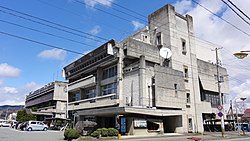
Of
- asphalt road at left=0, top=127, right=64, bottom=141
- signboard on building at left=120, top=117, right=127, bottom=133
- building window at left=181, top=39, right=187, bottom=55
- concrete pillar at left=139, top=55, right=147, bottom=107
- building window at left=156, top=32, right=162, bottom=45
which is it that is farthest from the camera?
building window at left=181, top=39, right=187, bottom=55

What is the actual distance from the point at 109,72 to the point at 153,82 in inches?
362

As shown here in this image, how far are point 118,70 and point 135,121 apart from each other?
1031 centimetres

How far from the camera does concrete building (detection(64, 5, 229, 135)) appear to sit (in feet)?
102

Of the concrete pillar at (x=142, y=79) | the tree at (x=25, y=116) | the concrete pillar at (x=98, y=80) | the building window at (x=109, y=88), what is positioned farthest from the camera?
the tree at (x=25, y=116)

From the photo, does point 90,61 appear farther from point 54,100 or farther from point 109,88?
point 54,100

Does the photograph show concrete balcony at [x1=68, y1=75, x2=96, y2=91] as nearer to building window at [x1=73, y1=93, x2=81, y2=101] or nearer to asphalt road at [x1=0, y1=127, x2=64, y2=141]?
building window at [x1=73, y1=93, x2=81, y2=101]

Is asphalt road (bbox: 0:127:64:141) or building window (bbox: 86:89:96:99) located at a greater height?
building window (bbox: 86:89:96:99)

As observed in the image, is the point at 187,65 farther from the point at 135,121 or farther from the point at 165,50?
the point at 135,121

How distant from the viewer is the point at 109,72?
39469mm

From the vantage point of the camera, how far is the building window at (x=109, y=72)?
37950mm

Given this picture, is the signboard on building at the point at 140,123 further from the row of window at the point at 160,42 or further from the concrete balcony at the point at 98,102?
the row of window at the point at 160,42

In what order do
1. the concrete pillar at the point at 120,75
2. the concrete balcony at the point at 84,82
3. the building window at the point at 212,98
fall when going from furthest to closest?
the building window at the point at 212,98 < the concrete balcony at the point at 84,82 < the concrete pillar at the point at 120,75

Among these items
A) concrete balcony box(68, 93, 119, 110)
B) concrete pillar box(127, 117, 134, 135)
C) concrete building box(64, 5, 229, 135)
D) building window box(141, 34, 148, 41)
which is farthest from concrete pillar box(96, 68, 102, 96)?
concrete pillar box(127, 117, 134, 135)

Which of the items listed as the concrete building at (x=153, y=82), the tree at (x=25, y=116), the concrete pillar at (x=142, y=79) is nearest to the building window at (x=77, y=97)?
the concrete building at (x=153, y=82)
